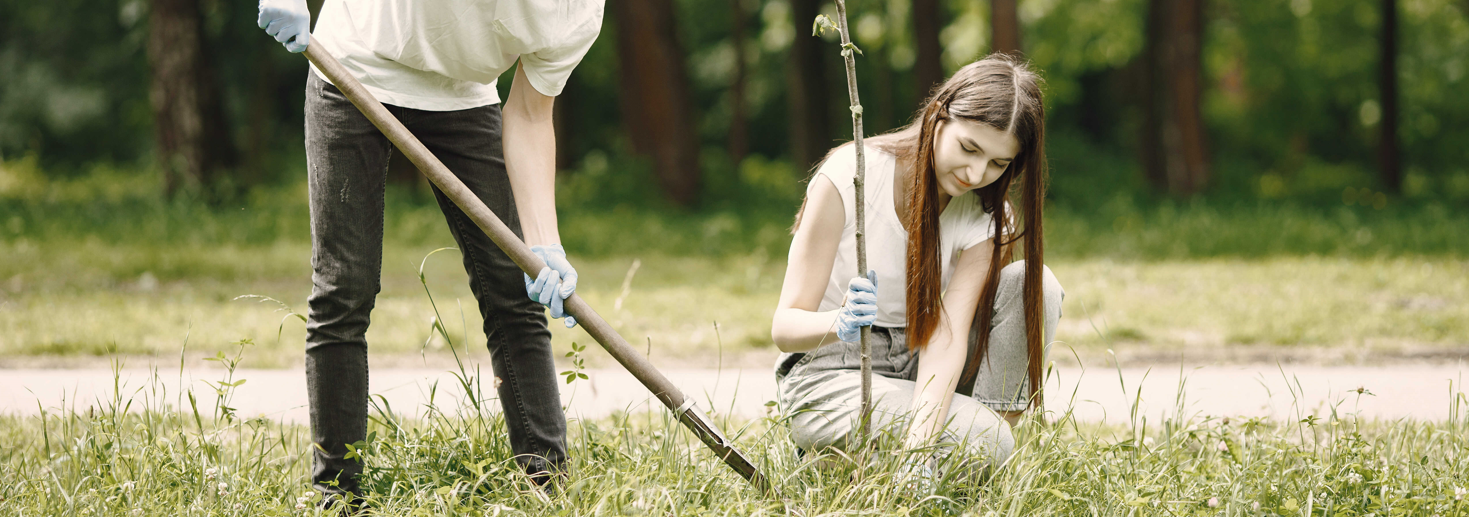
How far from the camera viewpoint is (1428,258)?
7379 mm

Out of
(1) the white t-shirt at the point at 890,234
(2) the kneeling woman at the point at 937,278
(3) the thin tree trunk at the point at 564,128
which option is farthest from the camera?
(3) the thin tree trunk at the point at 564,128

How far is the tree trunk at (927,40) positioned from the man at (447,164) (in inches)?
394

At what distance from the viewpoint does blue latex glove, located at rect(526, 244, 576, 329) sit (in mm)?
2248

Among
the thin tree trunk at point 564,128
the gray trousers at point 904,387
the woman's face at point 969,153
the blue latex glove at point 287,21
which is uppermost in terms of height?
the thin tree trunk at point 564,128

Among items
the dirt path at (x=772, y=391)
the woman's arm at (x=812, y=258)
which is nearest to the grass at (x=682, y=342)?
the dirt path at (x=772, y=391)

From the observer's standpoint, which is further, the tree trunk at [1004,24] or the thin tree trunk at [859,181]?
the tree trunk at [1004,24]

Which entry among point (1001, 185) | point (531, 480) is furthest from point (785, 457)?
point (1001, 185)

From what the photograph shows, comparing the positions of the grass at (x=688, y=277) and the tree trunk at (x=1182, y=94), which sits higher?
the tree trunk at (x=1182, y=94)

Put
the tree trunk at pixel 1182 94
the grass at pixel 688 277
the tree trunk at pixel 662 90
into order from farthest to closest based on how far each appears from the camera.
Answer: the tree trunk at pixel 1182 94 → the tree trunk at pixel 662 90 → the grass at pixel 688 277

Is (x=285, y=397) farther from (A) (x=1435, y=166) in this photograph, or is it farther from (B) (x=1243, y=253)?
(A) (x=1435, y=166)

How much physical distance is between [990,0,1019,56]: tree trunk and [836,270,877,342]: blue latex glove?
8.75 m

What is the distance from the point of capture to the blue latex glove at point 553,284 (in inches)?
88.5

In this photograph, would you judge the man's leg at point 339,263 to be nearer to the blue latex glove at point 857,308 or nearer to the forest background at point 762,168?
the forest background at point 762,168

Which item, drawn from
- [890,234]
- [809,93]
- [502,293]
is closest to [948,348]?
[890,234]
